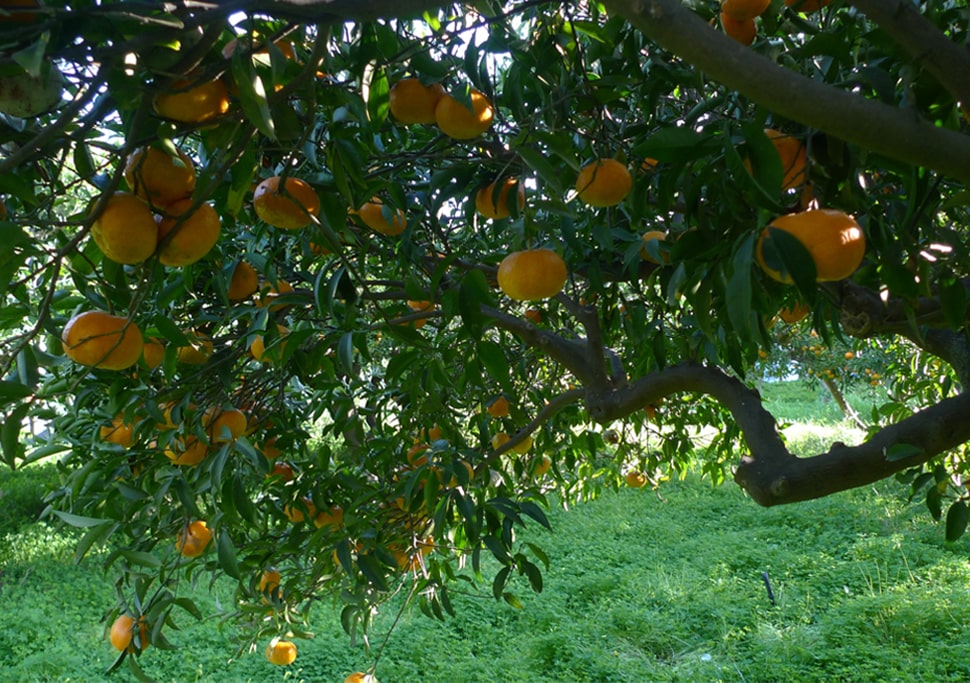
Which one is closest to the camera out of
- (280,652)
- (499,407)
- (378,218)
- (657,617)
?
(378,218)

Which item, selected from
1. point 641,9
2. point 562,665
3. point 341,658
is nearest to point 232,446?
point 641,9

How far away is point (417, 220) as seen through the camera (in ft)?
5.15

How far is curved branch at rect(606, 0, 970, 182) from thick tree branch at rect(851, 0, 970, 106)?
0.33 feet

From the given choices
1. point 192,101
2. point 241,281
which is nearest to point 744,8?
point 192,101

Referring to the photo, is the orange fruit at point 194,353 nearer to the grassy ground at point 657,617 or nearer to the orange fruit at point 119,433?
the orange fruit at point 119,433

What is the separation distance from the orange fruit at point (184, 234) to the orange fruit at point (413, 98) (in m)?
0.39

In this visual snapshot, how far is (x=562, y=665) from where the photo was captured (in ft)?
14.6

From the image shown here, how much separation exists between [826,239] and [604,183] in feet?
1.72

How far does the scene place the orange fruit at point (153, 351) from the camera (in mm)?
1443

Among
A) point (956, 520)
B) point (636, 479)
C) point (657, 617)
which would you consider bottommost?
point (657, 617)

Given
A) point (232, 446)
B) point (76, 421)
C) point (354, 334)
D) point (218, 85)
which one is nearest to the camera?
point (218, 85)

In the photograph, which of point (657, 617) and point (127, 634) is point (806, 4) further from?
point (657, 617)

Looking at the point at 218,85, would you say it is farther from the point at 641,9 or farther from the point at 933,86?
the point at 933,86

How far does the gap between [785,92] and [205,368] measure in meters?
1.42
